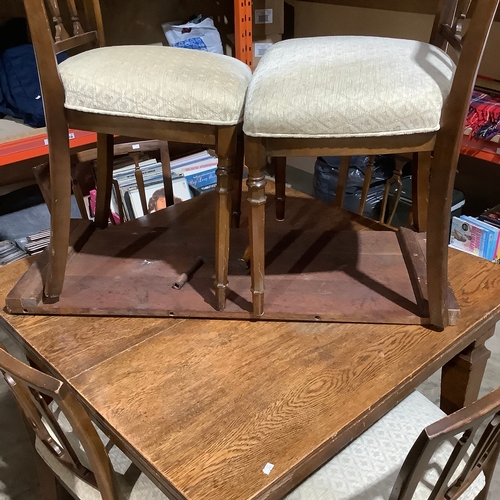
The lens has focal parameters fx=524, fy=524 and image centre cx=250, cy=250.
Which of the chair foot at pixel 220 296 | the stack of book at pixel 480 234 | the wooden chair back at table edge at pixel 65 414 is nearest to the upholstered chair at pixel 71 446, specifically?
the wooden chair back at table edge at pixel 65 414

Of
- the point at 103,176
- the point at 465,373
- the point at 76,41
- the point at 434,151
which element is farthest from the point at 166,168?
the point at 465,373

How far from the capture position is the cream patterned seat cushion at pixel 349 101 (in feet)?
2.61

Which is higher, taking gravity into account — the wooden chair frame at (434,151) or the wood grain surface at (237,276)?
the wooden chair frame at (434,151)

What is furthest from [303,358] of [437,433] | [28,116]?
[28,116]

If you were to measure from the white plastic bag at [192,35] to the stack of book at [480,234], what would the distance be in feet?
3.77

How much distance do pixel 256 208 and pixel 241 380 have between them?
0.95 feet

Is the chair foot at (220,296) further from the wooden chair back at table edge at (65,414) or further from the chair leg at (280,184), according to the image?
the chair leg at (280,184)

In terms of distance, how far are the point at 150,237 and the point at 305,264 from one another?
372 millimetres

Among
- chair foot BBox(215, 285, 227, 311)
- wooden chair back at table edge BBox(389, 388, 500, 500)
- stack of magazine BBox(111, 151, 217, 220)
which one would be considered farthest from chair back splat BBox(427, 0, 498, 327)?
stack of magazine BBox(111, 151, 217, 220)

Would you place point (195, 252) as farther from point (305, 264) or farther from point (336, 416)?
point (336, 416)

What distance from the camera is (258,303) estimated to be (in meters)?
0.97

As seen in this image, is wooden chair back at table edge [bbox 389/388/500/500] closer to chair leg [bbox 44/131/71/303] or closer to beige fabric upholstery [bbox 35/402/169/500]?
beige fabric upholstery [bbox 35/402/169/500]

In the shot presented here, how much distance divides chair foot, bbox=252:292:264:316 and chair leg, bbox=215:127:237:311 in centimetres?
6

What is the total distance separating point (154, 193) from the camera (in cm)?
190
